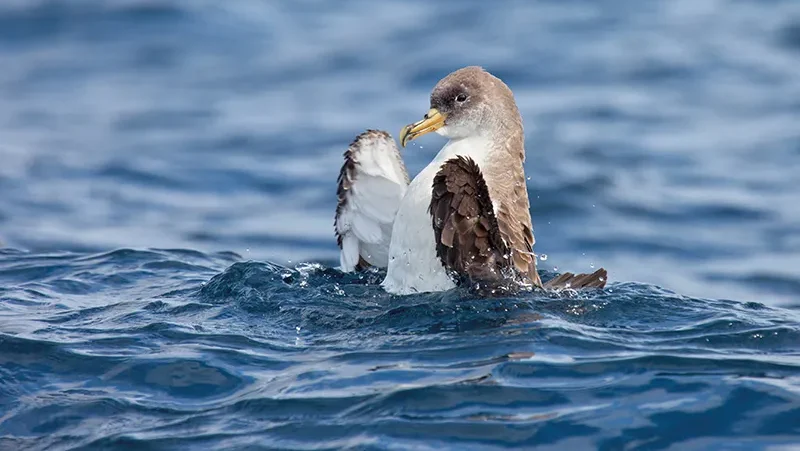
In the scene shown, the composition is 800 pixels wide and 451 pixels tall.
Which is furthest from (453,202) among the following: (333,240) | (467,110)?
(333,240)

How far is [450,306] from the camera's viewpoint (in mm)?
6852

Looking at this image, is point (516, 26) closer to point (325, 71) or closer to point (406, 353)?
point (325, 71)

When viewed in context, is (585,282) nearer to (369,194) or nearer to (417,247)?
(417,247)

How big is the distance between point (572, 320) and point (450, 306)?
2.31 ft

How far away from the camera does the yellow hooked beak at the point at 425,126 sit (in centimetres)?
761

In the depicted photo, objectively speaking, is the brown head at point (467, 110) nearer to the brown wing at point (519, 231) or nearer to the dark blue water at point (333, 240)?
the brown wing at point (519, 231)

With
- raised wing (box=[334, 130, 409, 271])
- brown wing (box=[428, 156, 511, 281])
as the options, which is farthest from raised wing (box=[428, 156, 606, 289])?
raised wing (box=[334, 130, 409, 271])

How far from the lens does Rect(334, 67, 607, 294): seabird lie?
6.67m

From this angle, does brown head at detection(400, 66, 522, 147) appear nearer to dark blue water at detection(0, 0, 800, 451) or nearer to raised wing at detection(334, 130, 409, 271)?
raised wing at detection(334, 130, 409, 271)

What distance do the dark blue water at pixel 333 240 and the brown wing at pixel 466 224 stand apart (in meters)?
0.26

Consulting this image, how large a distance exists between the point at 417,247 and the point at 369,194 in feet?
3.93

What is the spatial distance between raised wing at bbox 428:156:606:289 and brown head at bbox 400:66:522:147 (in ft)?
2.68

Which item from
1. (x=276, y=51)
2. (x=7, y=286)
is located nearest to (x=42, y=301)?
(x=7, y=286)

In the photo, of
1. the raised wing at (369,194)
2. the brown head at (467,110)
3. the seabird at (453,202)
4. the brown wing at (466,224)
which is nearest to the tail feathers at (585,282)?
the seabird at (453,202)
